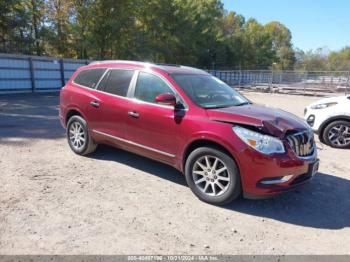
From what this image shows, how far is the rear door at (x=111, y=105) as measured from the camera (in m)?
5.23

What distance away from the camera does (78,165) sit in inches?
221

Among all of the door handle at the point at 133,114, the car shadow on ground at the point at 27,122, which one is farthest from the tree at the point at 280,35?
the door handle at the point at 133,114

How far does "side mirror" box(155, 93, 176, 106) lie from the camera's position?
4.43 metres

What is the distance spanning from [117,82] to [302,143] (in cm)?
303

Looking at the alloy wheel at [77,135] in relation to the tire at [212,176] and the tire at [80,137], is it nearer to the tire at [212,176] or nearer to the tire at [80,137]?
the tire at [80,137]

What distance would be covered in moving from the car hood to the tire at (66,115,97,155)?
2.55 meters

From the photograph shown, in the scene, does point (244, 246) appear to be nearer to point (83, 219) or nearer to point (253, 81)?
point (83, 219)

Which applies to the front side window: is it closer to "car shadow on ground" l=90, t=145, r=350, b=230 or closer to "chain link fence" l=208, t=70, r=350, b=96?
"car shadow on ground" l=90, t=145, r=350, b=230

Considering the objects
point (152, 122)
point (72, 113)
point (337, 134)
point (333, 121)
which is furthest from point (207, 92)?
point (337, 134)

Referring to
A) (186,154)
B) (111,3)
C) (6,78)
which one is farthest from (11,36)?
(186,154)

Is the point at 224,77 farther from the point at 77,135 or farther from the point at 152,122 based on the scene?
the point at 152,122

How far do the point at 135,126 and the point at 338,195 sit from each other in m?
3.15

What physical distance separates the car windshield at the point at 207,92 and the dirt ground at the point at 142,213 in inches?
51.9

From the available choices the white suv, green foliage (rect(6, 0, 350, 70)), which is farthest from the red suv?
green foliage (rect(6, 0, 350, 70))
